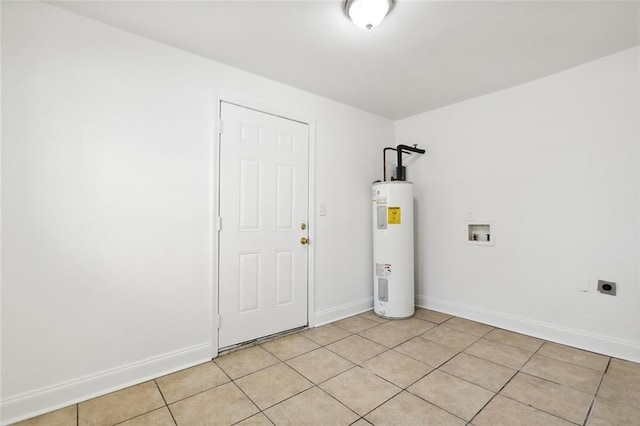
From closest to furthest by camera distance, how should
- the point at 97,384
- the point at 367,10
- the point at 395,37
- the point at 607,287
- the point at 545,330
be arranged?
the point at 367,10 < the point at 97,384 < the point at 395,37 < the point at 607,287 < the point at 545,330

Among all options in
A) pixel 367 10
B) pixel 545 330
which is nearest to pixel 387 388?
pixel 545 330

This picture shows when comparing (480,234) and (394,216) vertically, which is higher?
(394,216)

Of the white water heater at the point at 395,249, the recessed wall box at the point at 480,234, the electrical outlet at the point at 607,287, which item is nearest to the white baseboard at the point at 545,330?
the electrical outlet at the point at 607,287

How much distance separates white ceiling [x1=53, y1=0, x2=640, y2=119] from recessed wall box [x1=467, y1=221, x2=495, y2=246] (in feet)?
4.78

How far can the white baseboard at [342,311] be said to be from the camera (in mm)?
2993

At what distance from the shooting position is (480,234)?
122 inches

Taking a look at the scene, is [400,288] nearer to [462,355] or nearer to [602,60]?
[462,355]

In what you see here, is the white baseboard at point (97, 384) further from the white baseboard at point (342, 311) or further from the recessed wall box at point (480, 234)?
the recessed wall box at point (480, 234)

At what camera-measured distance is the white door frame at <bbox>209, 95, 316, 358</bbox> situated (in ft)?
7.55

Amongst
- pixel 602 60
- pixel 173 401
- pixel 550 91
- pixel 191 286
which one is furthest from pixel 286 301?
pixel 602 60

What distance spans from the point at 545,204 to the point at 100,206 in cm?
368

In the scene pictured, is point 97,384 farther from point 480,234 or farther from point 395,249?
point 480,234

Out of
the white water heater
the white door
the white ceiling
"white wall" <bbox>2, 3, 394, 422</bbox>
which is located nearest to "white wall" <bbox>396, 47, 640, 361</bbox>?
the white ceiling

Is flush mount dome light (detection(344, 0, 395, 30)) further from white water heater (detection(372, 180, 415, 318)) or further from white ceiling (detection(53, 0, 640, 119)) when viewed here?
white water heater (detection(372, 180, 415, 318))
